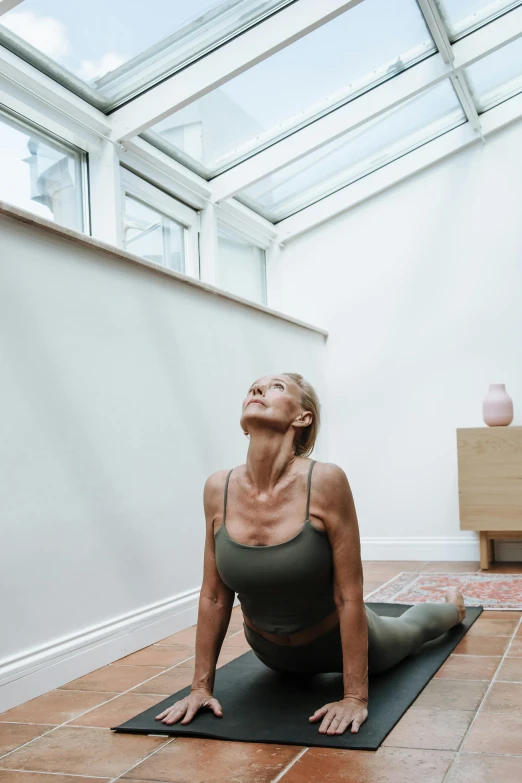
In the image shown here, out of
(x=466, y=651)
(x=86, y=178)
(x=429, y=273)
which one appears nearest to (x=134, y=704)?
(x=466, y=651)

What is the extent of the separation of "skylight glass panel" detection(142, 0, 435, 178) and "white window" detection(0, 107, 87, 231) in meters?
0.55

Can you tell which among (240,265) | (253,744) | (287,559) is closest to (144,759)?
(253,744)

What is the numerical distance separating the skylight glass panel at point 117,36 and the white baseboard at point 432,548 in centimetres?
316

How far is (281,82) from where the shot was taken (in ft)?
13.6

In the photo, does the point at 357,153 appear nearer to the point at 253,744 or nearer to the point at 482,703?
the point at 482,703

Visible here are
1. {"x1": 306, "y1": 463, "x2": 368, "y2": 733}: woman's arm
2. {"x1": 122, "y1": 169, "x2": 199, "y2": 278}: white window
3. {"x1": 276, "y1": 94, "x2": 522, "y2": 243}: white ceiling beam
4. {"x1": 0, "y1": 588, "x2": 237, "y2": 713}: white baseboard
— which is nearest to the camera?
{"x1": 306, "y1": 463, "x2": 368, "y2": 733}: woman's arm

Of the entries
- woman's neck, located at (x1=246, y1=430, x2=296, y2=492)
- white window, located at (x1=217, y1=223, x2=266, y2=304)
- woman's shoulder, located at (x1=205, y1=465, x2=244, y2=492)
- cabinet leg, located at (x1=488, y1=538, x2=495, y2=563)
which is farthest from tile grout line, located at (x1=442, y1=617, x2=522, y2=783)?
white window, located at (x1=217, y1=223, x2=266, y2=304)

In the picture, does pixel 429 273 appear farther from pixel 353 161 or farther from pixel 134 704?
pixel 134 704

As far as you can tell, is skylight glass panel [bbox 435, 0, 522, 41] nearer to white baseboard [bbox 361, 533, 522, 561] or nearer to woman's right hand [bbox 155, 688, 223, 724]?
white baseboard [bbox 361, 533, 522, 561]

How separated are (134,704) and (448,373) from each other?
11.2 feet

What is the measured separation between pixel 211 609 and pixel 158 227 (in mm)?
2580

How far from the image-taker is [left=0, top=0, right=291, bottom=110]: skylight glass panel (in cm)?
308

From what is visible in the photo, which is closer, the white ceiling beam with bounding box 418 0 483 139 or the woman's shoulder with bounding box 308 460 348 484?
the woman's shoulder with bounding box 308 460 348 484

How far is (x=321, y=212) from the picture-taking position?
5527mm
